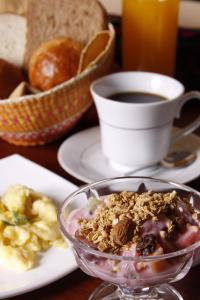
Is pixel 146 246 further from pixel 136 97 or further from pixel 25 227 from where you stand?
pixel 136 97

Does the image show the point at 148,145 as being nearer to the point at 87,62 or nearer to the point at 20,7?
the point at 87,62

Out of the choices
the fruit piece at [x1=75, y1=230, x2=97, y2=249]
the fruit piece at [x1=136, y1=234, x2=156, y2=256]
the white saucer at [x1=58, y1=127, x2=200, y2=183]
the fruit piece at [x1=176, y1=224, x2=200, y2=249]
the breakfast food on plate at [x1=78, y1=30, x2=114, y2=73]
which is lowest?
the white saucer at [x1=58, y1=127, x2=200, y2=183]

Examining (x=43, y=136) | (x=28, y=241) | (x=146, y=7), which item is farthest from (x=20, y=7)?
(x=28, y=241)

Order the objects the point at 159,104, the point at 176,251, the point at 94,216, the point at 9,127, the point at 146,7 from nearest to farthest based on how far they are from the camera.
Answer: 1. the point at 176,251
2. the point at 94,216
3. the point at 159,104
4. the point at 9,127
5. the point at 146,7

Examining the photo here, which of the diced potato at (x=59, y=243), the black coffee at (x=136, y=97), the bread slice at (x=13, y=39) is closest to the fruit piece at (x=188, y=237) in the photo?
the diced potato at (x=59, y=243)

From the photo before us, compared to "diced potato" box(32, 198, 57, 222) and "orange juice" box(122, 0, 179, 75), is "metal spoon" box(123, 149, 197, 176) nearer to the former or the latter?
"diced potato" box(32, 198, 57, 222)

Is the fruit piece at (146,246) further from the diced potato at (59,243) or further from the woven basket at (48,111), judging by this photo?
the woven basket at (48,111)

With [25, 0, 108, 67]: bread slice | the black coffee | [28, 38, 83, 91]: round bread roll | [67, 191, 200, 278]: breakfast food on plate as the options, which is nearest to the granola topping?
[67, 191, 200, 278]: breakfast food on plate
